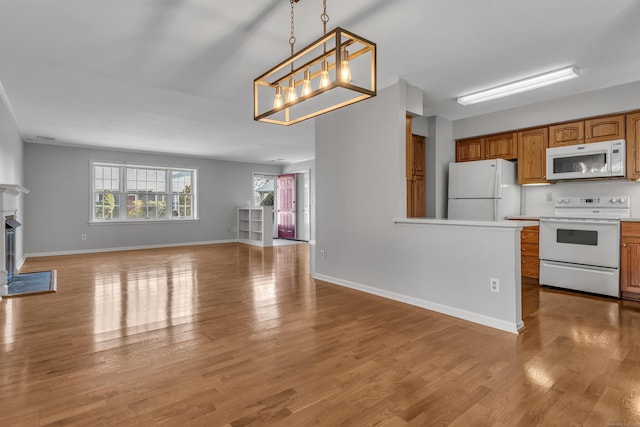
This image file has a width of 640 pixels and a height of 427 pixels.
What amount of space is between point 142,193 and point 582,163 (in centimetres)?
883

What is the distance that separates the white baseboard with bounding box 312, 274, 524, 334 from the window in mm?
6093

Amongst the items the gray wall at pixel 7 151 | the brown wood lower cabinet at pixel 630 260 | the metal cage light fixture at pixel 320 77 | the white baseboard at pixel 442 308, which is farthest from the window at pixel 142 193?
the brown wood lower cabinet at pixel 630 260

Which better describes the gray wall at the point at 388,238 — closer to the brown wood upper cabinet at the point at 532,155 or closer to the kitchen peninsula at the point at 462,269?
the kitchen peninsula at the point at 462,269

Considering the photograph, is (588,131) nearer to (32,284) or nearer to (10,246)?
(32,284)

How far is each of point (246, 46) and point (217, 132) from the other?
356 cm

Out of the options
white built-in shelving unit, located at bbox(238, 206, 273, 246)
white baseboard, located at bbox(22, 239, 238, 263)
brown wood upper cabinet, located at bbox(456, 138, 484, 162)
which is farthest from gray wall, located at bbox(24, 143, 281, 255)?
brown wood upper cabinet, located at bbox(456, 138, 484, 162)

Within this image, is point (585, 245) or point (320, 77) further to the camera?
point (585, 245)

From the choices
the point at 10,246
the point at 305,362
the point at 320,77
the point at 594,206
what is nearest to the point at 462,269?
the point at 305,362

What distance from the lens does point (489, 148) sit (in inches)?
203

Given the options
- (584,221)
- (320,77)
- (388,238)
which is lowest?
(388,238)

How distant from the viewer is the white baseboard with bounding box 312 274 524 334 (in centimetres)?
287

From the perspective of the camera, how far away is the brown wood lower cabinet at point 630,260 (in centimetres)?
371

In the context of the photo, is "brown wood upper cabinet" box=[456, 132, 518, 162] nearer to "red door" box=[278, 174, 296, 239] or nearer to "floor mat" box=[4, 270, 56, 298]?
"red door" box=[278, 174, 296, 239]

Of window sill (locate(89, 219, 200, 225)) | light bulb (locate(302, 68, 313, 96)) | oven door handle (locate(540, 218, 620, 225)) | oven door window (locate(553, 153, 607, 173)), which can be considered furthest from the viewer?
window sill (locate(89, 219, 200, 225))
